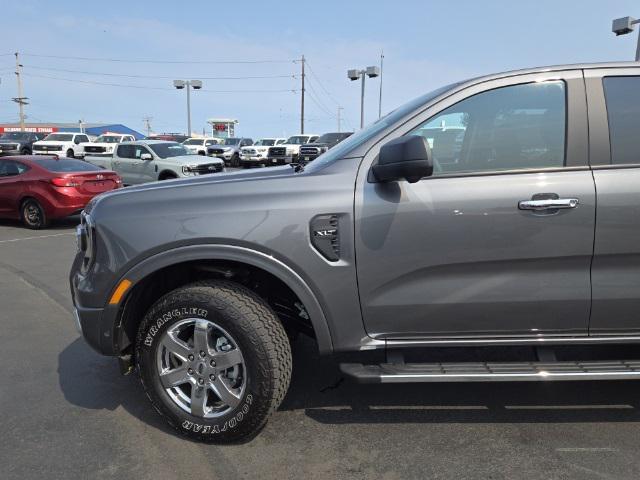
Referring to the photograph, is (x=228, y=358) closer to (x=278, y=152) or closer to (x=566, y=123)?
(x=566, y=123)

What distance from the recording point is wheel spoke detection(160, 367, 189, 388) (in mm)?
2869

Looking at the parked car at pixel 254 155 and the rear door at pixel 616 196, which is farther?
the parked car at pixel 254 155

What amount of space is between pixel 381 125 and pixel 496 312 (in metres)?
1.21

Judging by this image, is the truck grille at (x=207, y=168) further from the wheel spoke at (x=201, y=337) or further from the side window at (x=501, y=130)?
the side window at (x=501, y=130)

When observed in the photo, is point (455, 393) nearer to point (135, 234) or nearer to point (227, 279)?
point (227, 279)

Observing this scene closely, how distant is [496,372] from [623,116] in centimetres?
147

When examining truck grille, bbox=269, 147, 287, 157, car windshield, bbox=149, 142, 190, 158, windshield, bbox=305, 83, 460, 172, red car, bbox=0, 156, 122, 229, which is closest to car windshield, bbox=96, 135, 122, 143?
truck grille, bbox=269, 147, 287, 157

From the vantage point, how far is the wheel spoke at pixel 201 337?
9.12 feet

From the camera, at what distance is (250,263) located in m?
2.69

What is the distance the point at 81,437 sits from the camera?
295 cm

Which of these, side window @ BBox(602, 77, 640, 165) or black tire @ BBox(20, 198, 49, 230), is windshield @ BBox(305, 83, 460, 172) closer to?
side window @ BBox(602, 77, 640, 165)

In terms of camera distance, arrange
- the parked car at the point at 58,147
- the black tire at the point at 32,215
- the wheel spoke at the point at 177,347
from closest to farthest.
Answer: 1. the wheel spoke at the point at 177,347
2. the black tire at the point at 32,215
3. the parked car at the point at 58,147

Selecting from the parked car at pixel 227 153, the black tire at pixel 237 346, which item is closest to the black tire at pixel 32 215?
the black tire at pixel 237 346

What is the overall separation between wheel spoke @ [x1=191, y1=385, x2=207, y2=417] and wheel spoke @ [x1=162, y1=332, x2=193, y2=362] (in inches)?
7.1
